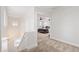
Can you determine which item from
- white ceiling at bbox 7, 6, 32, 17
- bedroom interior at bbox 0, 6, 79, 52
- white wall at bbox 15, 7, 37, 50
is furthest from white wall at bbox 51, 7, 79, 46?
white ceiling at bbox 7, 6, 32, 17

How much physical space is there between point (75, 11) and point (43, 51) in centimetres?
93

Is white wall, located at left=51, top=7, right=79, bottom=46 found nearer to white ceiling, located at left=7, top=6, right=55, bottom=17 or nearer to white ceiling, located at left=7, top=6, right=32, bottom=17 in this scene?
white ceiling, located at left=7, top=6, right=55, bottom=17

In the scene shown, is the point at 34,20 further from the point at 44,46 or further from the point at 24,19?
the point at 44,46

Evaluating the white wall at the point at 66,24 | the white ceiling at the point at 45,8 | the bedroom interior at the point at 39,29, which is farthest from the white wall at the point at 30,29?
the white wall at the point at 66,24

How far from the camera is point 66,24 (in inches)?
70.6

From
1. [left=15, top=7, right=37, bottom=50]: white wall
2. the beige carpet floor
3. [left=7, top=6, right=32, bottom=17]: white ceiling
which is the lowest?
the beige carpet floor

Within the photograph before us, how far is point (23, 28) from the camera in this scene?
5.84 ft

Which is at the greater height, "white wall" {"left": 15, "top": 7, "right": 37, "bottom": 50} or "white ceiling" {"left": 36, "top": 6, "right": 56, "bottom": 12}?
"white ceiling" {"left": 36, "top": 6, "right": 56, "bottom": 12}

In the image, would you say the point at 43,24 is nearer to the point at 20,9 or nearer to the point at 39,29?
the point at 39,29

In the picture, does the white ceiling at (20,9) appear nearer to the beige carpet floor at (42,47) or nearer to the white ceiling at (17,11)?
the white ceiling at (17,11)

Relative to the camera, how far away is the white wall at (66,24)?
1736 millimetres

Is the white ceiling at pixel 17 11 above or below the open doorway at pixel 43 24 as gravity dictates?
above

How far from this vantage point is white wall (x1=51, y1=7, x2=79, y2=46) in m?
1.74
